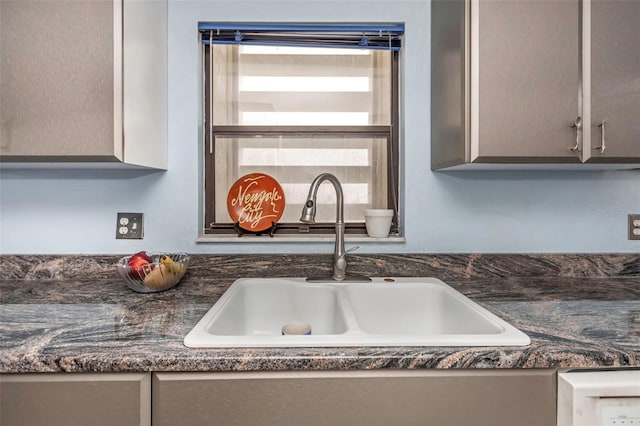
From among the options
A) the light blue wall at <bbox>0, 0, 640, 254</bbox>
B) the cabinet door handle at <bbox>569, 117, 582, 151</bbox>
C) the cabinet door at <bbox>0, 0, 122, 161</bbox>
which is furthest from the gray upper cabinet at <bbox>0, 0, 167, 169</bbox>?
the cabinet door handle at <bbox>569, 117, 582, 151</bbox>

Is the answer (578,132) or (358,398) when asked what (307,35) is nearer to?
(578,132)

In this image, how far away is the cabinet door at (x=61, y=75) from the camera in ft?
3.75

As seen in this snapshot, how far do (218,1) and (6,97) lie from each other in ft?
2.72

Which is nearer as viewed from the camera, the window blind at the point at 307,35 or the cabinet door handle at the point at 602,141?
the cabinet door handle at the point at 602,141

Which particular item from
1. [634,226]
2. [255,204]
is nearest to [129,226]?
[255,204]

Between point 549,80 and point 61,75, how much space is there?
1473 mm

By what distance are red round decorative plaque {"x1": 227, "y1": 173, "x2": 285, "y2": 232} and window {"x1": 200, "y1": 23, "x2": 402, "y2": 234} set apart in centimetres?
10

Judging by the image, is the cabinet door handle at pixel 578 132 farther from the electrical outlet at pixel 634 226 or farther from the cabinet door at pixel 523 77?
the electrical outlet at pixel 634 226

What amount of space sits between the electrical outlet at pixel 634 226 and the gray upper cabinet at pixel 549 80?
0.51 metres

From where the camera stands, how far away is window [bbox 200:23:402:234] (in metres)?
1.68

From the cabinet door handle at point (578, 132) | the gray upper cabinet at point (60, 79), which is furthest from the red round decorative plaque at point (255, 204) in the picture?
Answer: the cabinet door handle at point (578, 132)

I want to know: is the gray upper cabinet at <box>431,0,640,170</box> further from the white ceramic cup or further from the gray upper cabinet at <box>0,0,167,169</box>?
the gray upper cabinet at <box>0,0,167,169</box>

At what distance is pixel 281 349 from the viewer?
82 centimetres

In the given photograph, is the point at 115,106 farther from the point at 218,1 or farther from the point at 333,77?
the point at 333,77
